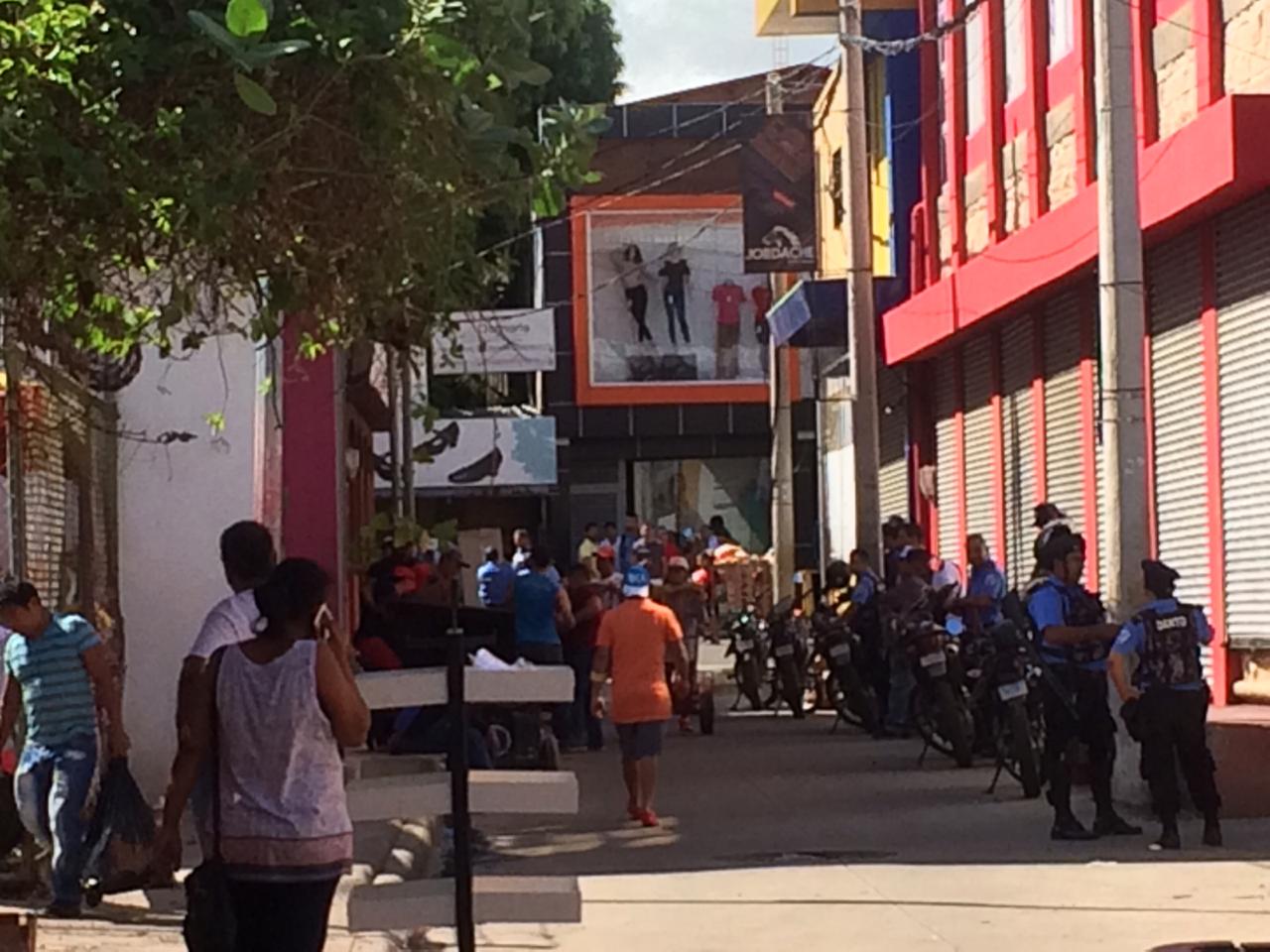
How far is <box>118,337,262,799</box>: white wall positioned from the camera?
671 inches

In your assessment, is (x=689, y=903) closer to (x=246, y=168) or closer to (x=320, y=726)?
(x=320, y=726)

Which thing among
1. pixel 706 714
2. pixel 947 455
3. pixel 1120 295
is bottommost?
pixel 706 714

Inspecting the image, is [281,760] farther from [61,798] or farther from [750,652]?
[750,652]

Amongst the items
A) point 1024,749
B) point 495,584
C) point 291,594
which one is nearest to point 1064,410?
point 495,584

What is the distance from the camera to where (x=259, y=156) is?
6.97m

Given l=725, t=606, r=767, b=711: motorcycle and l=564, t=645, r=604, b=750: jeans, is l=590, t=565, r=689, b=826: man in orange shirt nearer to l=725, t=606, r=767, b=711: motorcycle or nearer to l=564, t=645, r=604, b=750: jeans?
l=564, t=645, r=604, b=750: jeans

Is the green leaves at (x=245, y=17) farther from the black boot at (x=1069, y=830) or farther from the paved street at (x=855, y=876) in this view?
the black boot at (x=1069, y=830)

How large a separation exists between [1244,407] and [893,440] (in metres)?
15.4

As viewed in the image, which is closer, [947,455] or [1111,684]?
[1111,684]

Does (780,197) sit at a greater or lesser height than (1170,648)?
greater

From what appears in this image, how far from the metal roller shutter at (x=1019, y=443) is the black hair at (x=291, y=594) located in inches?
727

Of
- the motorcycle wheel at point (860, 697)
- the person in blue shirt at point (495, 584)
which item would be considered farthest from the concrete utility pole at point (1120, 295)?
the person in blue shirt at point (495, 584)

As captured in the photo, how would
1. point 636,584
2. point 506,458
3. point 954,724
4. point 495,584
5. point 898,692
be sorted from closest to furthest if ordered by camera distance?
point 636,584
point 954,724
point 898,692
point 495,584
point 506,458

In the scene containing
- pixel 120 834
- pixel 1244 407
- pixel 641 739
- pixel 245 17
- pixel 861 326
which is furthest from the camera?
pixel 861 326
